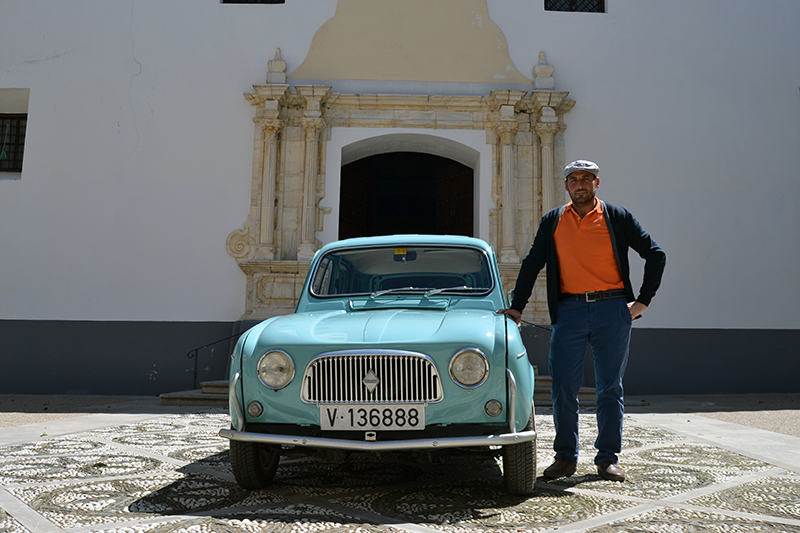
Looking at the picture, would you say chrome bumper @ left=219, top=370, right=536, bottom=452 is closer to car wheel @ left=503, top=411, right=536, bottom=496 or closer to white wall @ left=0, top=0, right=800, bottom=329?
car wheel @ left=503, top=411, right=536, bottom=496

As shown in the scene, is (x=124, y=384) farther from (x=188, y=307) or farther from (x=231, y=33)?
(x=231, y=33)

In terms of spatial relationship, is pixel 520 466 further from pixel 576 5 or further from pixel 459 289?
pixel 576 5

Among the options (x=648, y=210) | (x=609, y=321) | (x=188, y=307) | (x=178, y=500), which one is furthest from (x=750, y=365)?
(x=178, y=500)

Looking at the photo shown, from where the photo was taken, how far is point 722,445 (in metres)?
4.86

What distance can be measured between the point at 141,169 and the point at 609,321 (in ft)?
30.9

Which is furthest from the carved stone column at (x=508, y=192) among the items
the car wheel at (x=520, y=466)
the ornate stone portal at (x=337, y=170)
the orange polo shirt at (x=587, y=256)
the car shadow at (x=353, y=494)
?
the car wheel at (x=520, y=466)

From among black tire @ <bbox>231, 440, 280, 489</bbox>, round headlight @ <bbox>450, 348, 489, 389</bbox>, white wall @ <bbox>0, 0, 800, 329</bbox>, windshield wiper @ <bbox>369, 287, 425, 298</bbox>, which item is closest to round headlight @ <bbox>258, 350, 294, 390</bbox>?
black tire @ <bbox>231, 440, 280, 489</bbox>

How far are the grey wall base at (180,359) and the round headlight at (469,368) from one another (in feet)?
26.3

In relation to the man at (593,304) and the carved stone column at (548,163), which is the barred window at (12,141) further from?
the man at (593,304)

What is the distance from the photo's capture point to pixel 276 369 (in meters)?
2.98

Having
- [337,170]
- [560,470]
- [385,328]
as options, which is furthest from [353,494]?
[337,170]

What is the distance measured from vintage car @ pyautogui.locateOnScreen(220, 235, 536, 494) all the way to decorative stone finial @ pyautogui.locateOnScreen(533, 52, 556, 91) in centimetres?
856

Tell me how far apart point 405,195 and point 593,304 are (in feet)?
43.6

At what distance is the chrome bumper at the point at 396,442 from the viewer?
2.73m
